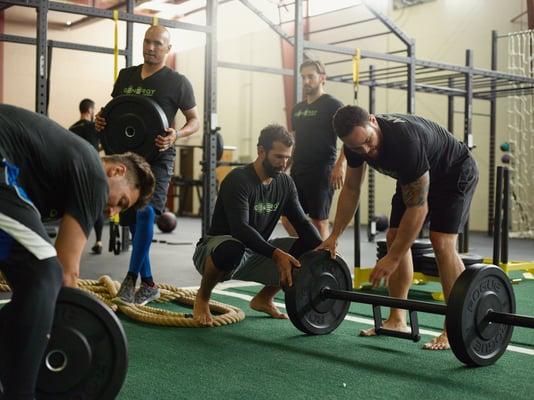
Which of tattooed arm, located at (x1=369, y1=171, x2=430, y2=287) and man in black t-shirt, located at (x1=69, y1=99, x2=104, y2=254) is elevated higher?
man in black t-shirt, located at (x1=69, y1=99, x2=104, y2=254)

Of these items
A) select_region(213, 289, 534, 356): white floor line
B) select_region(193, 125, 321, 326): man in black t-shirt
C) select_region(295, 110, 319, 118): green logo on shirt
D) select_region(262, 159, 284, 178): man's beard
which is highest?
Answer: select_region(295, 110, 319, 118): green logo on shirt

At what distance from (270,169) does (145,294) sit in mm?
957

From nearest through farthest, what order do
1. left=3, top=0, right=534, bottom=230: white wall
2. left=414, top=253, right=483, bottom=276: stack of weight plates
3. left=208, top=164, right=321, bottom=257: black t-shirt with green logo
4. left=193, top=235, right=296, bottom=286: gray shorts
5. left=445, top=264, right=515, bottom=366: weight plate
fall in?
left=445, top=264, right=515, bottom=366: weight plate < left=208, top=164, right=321, bottom=257: black t-shirt with green logo < left=193, top=235, right=296, bottom=286: gray shorts < left=414, top=253, right=483, bottom=276: stack of weight plates < left=3, top=0, right=534, bottom=230: white wall

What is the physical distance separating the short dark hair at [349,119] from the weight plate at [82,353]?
1.01 metres

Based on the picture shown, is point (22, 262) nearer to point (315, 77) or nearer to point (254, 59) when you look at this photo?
point (315, 77)

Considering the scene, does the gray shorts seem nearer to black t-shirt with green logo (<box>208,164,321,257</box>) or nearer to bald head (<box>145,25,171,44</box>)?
black t-shirt with green logo (<box>208,164,321,257</box>)

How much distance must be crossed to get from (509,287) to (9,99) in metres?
8.80

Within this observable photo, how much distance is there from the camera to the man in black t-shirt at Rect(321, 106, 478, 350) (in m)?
2.21

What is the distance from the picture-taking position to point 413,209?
2287 mm

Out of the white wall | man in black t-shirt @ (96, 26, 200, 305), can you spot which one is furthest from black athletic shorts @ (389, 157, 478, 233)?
the white wall

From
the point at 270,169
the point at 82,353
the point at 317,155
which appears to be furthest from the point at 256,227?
the point at 82,353

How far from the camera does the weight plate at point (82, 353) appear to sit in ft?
4.91

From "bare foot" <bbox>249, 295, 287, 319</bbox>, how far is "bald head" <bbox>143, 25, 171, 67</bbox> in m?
1.21

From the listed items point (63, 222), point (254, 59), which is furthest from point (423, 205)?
point (254, 59)
